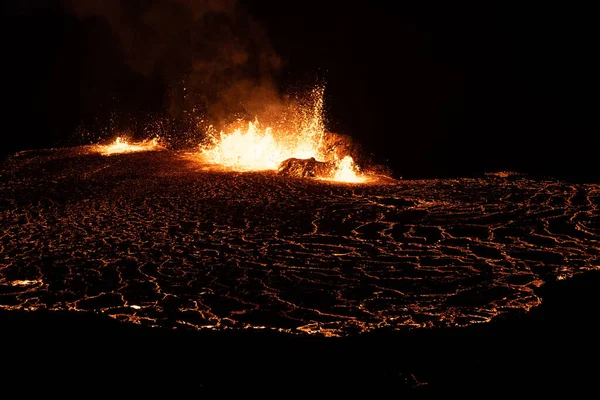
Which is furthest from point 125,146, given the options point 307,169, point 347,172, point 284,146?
point 347,172

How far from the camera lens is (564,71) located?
964 cm

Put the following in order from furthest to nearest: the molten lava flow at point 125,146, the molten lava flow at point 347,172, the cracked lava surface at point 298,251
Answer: the molten lava flow at point 125,146 → the molten lava flow at point 347,172 → the cracked lava surface at point 298,251

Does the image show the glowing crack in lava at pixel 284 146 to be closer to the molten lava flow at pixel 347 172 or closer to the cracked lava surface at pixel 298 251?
the molten lava flow at pixel 347 172

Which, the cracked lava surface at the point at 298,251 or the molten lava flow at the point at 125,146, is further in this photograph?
the molten lava flow at the point at 125,146

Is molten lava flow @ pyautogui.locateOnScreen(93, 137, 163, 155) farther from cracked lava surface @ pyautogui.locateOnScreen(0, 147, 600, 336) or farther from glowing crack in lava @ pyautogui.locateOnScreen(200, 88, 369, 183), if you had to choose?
cracked lava surface @ pyautogui.locateOnScreen(0, 147, 600, 336)

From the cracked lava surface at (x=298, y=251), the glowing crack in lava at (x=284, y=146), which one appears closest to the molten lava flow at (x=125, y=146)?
the glowing crack in lava at (x=284, y=146)

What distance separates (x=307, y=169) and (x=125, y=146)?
11.0 meters

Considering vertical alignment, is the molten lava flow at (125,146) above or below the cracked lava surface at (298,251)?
above

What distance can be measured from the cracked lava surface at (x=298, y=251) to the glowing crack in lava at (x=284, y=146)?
2850mm

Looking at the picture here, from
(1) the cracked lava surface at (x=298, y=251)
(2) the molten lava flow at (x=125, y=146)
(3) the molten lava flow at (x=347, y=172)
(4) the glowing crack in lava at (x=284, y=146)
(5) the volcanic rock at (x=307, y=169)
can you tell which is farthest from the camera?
(2) the molten lava flow at (x=125, y=146)

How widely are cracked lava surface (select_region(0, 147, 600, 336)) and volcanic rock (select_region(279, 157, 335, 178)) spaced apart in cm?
132

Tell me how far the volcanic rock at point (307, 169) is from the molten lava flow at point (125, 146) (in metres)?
8.37

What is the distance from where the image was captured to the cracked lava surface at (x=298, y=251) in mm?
3414

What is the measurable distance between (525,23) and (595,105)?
2406 mm
